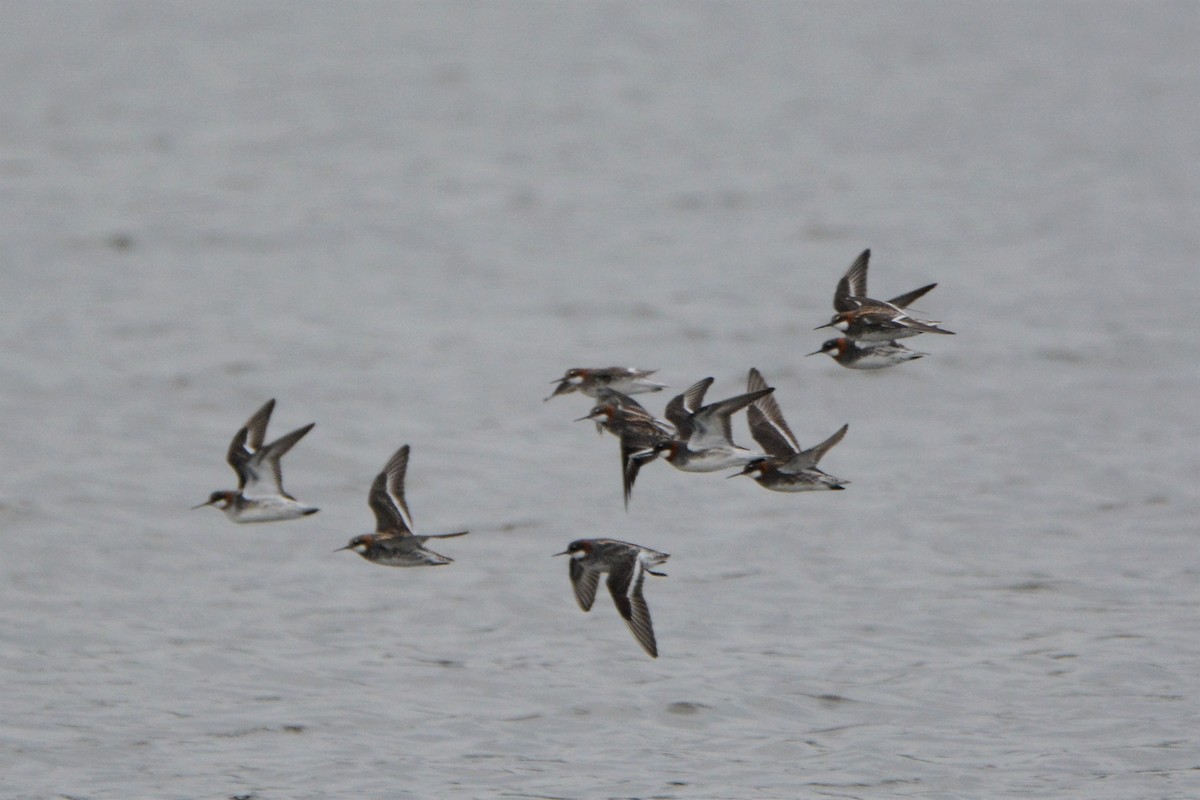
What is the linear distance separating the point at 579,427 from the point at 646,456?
9.73m

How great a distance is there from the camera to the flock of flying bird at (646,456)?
1127cm

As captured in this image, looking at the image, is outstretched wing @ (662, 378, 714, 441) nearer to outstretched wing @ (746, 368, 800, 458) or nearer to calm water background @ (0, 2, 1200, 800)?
outstretched wing @ (746, 368, 800, 458)

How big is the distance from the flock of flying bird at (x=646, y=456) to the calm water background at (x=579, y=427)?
181 centimetres

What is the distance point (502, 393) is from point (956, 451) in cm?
554

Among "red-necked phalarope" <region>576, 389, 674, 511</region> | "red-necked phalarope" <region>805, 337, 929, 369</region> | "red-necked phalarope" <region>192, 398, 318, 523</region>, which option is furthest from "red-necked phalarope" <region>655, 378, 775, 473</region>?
"red-necked phalarope" <region>192, 398, 318, 523</region>

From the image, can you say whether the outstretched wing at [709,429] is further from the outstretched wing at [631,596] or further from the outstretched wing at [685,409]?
the outstretched wing at [631,596]

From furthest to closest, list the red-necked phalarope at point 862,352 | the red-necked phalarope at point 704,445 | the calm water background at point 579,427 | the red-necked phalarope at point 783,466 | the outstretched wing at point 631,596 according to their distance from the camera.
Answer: the calm water background at point 579,427
the red-necked phalarope at point 862,352
the red-necked phalarope at point 783,466
the red-necked phalarope at point 704,445
the outstretched wing at point 631,596

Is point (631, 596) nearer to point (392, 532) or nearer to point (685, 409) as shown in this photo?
point (685, 409)

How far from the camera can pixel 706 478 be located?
19.5 meters

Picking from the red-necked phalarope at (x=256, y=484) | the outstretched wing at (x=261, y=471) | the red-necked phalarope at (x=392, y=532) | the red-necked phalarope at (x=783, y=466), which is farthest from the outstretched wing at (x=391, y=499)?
the red-necked phalarope at (x=783, y=466)

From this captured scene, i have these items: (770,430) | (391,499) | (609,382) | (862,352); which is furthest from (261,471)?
Result: (862,352)

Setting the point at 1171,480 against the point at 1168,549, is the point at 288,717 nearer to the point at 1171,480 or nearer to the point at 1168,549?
the point at 1168,549

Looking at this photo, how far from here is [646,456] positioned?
37.4ft

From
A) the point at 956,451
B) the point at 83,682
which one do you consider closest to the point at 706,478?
the point at 956,451
